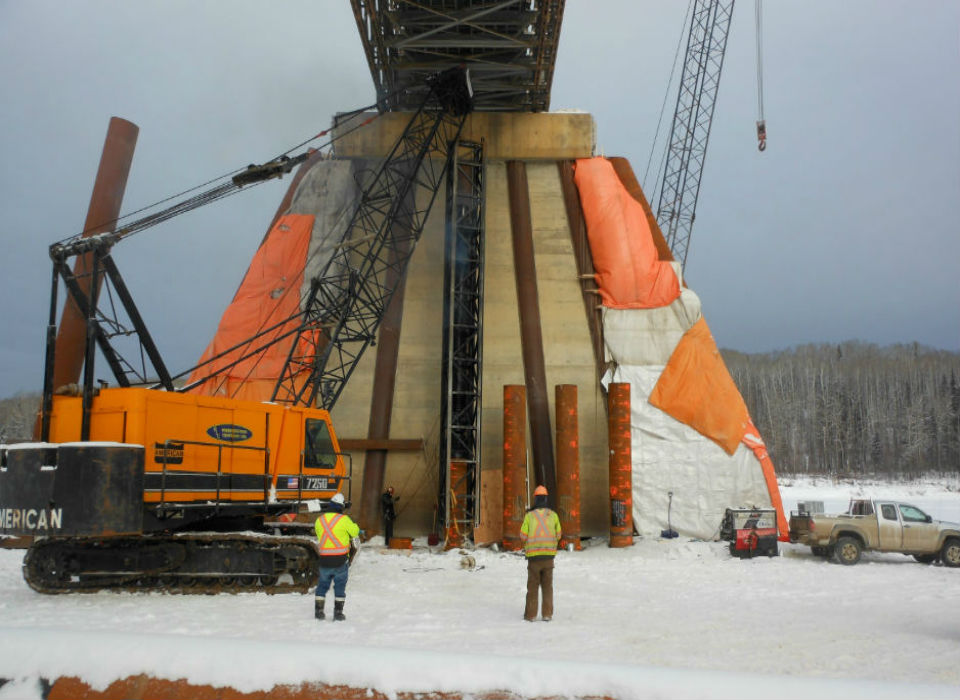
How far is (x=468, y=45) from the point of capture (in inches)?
890

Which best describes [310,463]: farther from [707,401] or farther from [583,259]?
[707,401]

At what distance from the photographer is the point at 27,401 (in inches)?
3649

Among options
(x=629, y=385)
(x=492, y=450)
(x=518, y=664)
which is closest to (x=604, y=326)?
(x=629, y=385)

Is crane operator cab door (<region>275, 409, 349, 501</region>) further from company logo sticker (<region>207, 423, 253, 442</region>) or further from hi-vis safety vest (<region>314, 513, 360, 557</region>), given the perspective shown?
hi-vis safety vest (<region>314, 513, 360, 557</region>)

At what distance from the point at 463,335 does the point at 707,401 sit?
317 inches

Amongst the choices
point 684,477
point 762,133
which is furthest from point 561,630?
point 762,133

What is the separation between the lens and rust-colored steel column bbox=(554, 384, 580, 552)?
66.6 feet

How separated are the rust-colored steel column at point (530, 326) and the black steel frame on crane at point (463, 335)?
172 centimetres

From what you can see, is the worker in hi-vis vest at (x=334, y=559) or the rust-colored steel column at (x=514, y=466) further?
the rust-colored steel column at (x=514, y=466)

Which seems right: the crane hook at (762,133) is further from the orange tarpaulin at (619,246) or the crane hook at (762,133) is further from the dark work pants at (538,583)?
the dark work pants at (538,583)

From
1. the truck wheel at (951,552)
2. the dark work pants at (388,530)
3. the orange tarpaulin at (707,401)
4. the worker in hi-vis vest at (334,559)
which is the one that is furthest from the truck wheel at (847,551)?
the worker in hi-vis vest at (334,559)

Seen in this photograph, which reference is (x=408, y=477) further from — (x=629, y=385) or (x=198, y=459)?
(x=198, y=459)

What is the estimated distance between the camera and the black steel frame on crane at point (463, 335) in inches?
844

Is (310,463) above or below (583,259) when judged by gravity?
below
